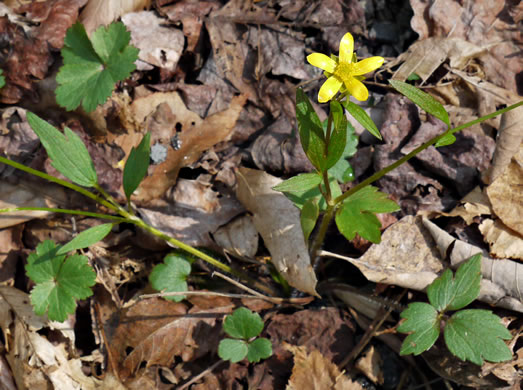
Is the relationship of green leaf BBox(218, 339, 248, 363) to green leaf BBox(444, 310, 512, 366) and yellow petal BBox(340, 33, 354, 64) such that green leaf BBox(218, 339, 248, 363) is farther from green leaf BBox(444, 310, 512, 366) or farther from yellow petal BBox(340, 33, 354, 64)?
yellow petal BBox(340, 33, 354, 64)

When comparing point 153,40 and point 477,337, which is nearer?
point 477,337

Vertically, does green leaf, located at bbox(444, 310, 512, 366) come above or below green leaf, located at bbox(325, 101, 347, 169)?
below

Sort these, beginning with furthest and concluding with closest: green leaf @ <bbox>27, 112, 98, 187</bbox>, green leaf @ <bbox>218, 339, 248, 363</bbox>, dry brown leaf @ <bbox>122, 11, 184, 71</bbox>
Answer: dry brown leaf @ <bbox>122, 11, 184, 71</bbox> < green leaf @ <bbox>218, 339, 248, 363</bbox> < green leaf @ <bbox>27, 112, 98, 187</bbox>

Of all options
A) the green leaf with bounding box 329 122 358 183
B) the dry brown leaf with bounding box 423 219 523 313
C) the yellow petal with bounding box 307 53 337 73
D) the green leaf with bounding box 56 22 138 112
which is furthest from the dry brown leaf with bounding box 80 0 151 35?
the dry brown leaf with bounding box 423 219 523 313

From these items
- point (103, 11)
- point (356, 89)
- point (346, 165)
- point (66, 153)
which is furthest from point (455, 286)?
point (103, 11)

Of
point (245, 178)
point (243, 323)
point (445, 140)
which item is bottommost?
point (243, 323)

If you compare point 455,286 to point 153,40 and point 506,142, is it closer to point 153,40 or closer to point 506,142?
point 506,142

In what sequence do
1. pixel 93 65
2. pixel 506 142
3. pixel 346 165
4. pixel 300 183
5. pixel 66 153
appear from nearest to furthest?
pixel 300 183, pixel 66 153, pixel 506 142, pixel 346 165, pixel 93 65

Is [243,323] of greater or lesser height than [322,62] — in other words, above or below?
below
